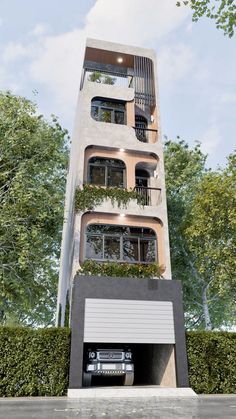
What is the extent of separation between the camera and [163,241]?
55.4 ft

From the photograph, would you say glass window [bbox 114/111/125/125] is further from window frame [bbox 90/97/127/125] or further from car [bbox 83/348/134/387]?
car [bbox 83/348/134/387]

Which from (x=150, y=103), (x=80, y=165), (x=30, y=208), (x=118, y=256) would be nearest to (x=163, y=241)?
(x=118, y=256)

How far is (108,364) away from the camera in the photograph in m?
13.2

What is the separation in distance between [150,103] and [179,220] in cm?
871

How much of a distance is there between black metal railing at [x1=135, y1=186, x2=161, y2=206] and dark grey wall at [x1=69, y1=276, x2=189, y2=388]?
16.4 feet

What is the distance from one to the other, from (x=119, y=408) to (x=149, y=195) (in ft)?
37.4

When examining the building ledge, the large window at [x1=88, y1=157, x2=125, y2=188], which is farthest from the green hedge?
the large window at [x1=88, y1=157, x2=125, y2=188]

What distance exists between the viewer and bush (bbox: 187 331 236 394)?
1281cm

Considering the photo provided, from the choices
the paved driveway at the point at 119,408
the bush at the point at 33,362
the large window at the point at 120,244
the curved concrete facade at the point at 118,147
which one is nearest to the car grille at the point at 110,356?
the bush at the point at 33,362

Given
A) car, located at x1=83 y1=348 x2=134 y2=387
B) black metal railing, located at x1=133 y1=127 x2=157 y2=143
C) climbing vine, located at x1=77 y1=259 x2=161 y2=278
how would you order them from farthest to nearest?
black metal railing, located at x1=133 y1=127 x2=157 y2=143
climbing vine, located at x1=77 y1=259 x2=161 y2=278
car, located at x1=83 y1=348 x2=134 y2=387

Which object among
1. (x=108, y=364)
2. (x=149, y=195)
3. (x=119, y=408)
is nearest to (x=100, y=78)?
(x=149, y=195)

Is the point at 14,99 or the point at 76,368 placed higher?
the point at 14,99

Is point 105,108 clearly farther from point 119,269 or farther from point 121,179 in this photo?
point 119,269

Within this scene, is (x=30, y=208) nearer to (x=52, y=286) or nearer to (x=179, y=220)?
(x=52, y=286)
